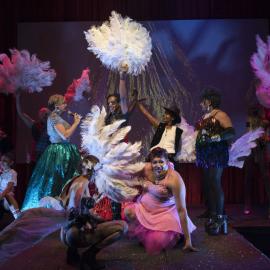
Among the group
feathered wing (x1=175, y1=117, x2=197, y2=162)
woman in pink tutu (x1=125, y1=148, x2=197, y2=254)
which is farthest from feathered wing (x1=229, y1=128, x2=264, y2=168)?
woman in pink tutu (x1=125, y1=148, x2=197, y2=254)

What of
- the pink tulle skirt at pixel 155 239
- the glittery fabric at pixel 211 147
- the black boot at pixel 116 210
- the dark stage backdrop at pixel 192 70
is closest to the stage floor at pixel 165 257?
the pink tulle skirt at pixel 155 239

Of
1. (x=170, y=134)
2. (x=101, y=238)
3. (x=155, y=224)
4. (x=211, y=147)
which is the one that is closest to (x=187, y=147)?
(x=170, y=134)

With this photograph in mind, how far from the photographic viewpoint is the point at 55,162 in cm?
434

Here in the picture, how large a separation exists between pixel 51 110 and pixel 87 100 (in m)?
1.67

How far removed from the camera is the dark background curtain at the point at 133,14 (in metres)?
6.04

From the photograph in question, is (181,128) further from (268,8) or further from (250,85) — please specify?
(268,8)

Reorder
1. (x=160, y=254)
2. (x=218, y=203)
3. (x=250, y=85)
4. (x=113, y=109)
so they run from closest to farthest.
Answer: (x=160, y=254)
(x=218, y=203)
(x=113, y=109)
(x=250, y=85)

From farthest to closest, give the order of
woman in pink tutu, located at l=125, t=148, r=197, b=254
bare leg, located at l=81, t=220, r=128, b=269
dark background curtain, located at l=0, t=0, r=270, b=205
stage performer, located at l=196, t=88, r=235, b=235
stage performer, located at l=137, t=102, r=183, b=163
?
dark background curtain, located at l=0, t=0, r=270, b=205
stage performer, located at l=137, t=102, r=183, b=163
stage performer, located at l=196, t=88, r=235, b=235
woman in pink tutu, located at l=125, t=148, r=197, b=254
bare leg, located at l=81, t=220, r=128, b=269

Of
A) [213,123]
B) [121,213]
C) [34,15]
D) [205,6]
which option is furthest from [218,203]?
[34,15]

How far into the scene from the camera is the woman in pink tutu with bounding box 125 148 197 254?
3.44 meters

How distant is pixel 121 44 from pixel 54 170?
1421mm

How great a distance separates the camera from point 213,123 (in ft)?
12.9

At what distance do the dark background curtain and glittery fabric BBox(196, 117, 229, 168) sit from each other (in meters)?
2.20

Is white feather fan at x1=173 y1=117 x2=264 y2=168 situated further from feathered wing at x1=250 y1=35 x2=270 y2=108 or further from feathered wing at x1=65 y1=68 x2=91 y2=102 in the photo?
feathered wing at x1=65 y1=68 x2=91 y2=102
